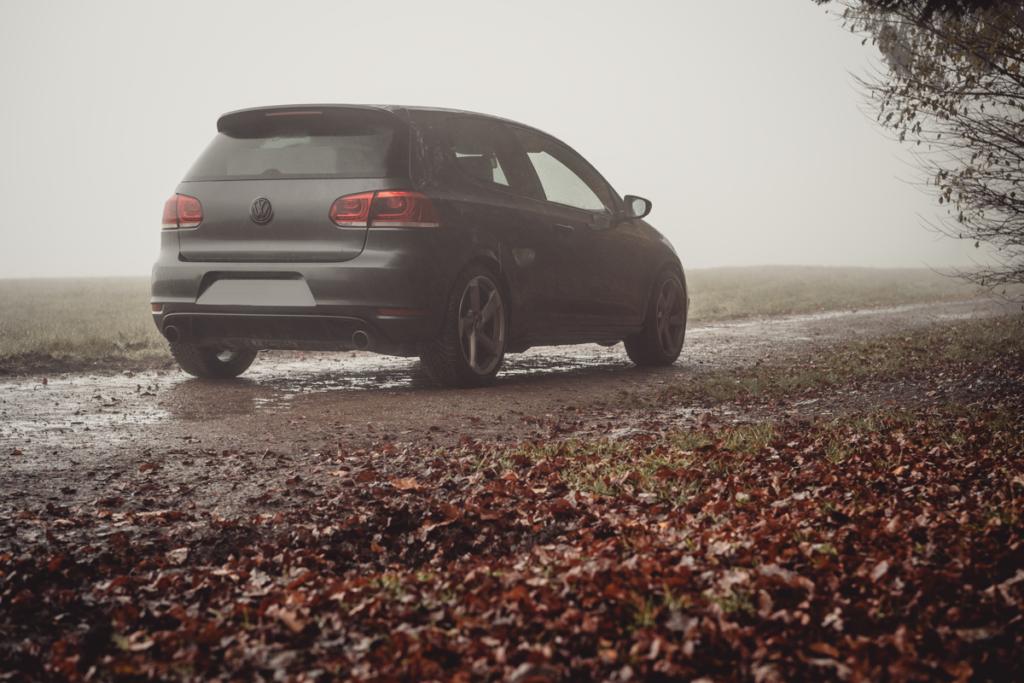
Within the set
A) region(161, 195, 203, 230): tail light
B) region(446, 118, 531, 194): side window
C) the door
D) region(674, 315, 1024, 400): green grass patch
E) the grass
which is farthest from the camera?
the grass

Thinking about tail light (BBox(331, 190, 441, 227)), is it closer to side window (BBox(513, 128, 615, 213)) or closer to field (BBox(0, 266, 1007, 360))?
side window (BBox(513, 128, 615, 213))

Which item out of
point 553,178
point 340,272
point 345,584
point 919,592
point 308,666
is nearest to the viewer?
point 308,666

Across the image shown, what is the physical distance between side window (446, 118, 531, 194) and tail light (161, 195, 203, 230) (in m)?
1.92

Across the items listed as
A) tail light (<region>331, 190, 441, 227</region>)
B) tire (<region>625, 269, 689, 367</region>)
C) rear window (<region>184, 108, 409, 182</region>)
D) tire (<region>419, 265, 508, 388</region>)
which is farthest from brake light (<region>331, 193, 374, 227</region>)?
tire (<region>625, 269, 689, 367</region>)

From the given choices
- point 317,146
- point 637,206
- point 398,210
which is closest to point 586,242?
point 637,206

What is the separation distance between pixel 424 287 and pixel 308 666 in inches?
160

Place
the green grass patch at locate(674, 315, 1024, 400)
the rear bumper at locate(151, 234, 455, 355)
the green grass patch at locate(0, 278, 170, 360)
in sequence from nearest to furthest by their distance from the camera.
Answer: the rear bumper at locate(151, 234, 455, 355) < the green grass patch at locate(674, 315, 1024, 400) < the green grass patch at locate(0, 278, 170, 360)

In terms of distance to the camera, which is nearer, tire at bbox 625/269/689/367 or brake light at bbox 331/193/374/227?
brake light at bbox 331/193/374/227

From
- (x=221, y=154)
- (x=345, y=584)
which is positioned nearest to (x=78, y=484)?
(x=345, y=584)

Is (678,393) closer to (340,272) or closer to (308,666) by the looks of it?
(340,272)

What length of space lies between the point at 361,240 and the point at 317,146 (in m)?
0.78

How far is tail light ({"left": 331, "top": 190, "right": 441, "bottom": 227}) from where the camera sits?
6.13m

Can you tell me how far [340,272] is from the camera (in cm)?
612

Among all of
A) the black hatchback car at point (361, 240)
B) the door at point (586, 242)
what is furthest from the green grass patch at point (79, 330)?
the door at point (586, 242)
